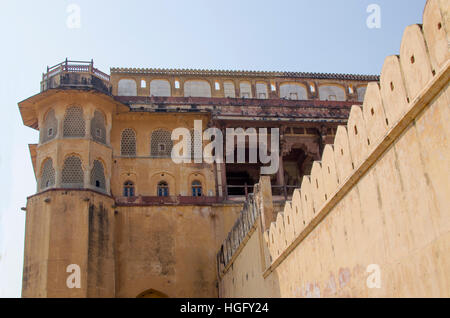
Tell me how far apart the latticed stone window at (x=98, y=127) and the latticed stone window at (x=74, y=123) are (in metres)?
0.33

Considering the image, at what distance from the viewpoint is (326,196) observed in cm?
805

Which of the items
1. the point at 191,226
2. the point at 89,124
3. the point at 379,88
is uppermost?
the point at 89,124

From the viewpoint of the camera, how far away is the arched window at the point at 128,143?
18.7m

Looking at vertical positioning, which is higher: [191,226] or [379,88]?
[191,226]

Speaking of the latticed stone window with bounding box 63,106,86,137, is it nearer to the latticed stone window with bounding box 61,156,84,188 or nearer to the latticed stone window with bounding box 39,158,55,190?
the latticed stone window with bounding box 61,156,84,188

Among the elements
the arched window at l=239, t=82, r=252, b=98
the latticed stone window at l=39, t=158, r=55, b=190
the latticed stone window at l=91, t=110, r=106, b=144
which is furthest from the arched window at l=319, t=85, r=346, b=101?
the latticed stone window at l=39, t=158, r=55, b=190

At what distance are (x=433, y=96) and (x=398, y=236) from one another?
1.53 m

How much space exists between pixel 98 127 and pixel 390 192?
13.1 metres

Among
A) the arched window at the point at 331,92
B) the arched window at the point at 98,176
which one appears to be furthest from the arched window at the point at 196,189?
the arched window at the point at 331,92

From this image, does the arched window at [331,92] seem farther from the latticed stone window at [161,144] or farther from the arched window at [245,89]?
the latticed stone window at [161,144]

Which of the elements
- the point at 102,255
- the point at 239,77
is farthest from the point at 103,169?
the point at 239,77

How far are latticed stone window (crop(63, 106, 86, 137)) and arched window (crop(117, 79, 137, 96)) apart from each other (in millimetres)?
2451

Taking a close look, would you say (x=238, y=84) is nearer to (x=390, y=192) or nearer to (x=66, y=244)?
(x=66, y=244)
